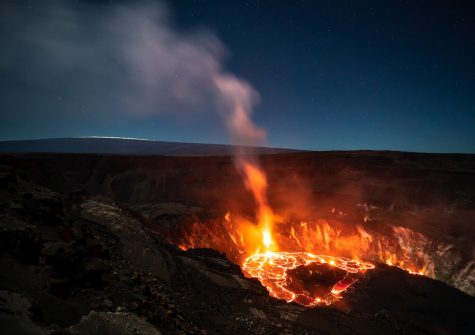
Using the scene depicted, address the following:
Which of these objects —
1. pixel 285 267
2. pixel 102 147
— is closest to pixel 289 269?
pixel 285 267

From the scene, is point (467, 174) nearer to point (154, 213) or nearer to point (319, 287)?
point (319, 287)

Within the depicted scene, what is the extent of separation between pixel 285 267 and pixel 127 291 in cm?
1529

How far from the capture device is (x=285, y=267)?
20.1 metres

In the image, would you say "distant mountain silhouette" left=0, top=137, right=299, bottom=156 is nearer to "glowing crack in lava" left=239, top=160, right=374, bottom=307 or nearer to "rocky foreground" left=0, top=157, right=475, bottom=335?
"glowing crack in lava" left=239, top=160, right=374, bottom=307

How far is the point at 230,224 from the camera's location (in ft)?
76.6

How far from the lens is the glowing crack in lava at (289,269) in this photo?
16016mm

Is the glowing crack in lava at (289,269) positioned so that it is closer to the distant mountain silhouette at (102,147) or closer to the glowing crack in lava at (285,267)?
the glowing crack in lava at (285,267)

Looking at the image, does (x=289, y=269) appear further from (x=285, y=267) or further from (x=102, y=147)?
(x=102, y=147)

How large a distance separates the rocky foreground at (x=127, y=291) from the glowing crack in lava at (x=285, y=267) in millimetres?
1239

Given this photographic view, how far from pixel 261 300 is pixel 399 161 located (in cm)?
2863

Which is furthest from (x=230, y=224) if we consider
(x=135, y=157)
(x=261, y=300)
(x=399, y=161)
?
(x=399, y=161)

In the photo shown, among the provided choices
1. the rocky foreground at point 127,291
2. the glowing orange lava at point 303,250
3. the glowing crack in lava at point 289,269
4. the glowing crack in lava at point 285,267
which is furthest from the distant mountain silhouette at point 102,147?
the rocky foreground at point 127,291

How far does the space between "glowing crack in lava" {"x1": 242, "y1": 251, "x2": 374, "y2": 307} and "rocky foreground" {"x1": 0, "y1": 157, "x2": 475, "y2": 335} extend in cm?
113

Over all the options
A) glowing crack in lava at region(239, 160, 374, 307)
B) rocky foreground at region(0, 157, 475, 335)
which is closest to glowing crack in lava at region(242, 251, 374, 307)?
glowing crack in lava at region(239, 160, 374, 307)
